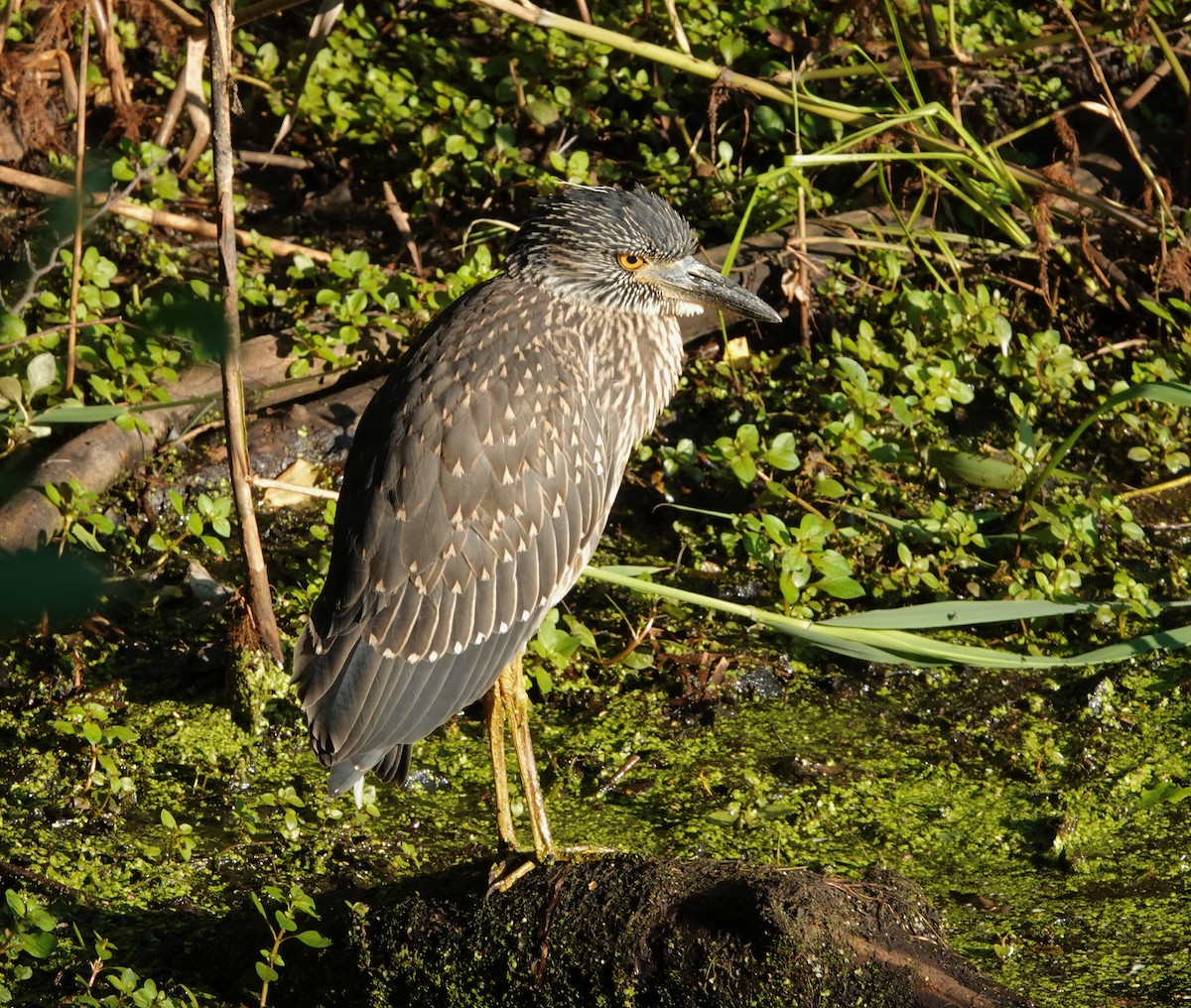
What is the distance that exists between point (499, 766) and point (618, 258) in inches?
60.8

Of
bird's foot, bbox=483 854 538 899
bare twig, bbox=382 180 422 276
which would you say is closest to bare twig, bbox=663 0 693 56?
bare twig, bbox=382 180 422 276

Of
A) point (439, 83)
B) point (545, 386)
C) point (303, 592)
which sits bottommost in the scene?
point (303, 592)

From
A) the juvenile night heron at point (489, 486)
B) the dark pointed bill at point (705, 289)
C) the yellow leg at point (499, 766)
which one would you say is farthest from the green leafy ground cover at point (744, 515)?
the dark pointed bill at point (705, 289)

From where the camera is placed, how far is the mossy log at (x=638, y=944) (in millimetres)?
2793

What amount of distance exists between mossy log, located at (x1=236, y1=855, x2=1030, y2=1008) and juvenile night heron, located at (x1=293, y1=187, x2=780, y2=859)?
1.26ft

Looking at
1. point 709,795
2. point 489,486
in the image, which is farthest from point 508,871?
point 709,795

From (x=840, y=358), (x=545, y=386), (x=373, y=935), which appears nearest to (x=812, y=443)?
(x=840, y=358)

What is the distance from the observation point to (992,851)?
13.4ft

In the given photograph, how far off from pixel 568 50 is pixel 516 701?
12.6ft

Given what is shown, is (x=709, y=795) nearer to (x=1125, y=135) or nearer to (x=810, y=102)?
(x=810, y=102)

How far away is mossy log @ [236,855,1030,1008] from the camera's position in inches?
110

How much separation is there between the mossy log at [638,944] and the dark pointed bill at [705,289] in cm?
184

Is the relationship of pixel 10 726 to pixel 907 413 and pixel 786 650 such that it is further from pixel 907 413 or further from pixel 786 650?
pixel 907 413

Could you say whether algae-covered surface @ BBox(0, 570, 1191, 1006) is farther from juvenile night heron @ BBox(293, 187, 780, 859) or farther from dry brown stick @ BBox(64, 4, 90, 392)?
dry brown stick @ BBox(64, 4, 90, 392)
